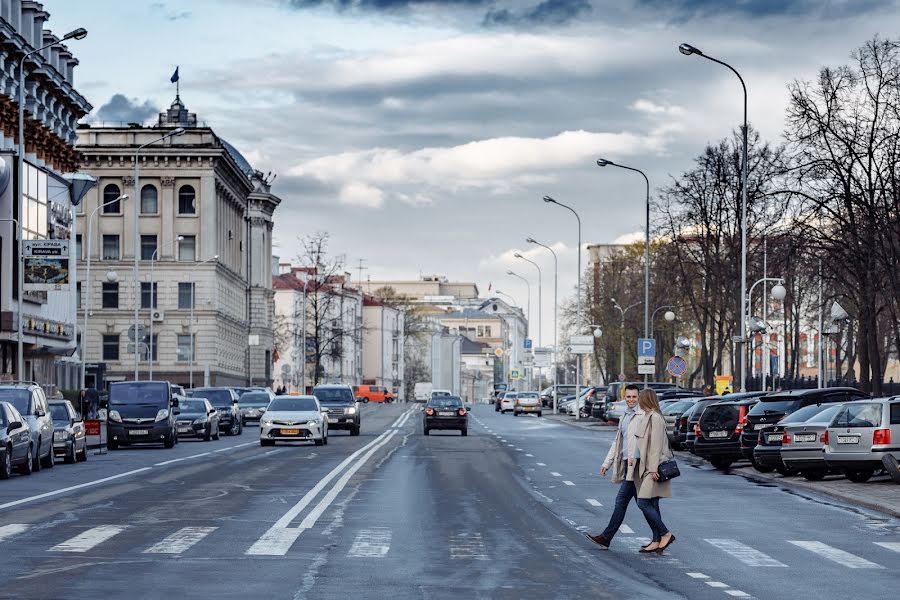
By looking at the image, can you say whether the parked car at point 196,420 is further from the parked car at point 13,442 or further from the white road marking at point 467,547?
the white road marking at point 467,547

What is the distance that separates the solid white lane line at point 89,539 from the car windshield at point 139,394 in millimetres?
28547

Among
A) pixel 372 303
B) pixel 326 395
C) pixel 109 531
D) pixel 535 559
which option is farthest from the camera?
pixel 372 303

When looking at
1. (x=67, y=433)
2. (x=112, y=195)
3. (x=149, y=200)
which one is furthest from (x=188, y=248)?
(x=67, y=433)

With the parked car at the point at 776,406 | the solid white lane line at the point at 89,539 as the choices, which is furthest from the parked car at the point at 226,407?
the solid white lane line at the point at 89,539

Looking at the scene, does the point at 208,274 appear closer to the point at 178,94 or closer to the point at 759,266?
the point at 178,94

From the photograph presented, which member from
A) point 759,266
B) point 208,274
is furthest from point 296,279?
point 759,266

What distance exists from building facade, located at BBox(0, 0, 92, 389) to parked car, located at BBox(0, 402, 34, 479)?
2599 cm

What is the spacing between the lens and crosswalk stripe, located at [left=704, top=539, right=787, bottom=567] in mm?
15523

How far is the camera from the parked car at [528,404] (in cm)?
10225

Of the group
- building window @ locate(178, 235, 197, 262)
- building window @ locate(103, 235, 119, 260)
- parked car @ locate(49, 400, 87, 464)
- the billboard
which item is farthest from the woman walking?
building window @ locate(103, 235, 119, 260)

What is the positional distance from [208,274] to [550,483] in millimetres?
83581

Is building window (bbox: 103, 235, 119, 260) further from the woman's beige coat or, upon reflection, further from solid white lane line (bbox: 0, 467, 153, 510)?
the woman's beige coat

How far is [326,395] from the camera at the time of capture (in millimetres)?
60281

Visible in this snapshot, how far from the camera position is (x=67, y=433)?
36594mm
